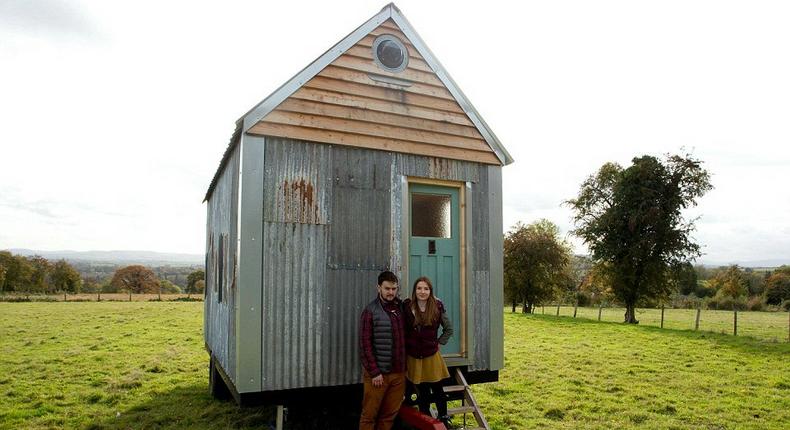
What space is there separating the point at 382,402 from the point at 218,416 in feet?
13.6

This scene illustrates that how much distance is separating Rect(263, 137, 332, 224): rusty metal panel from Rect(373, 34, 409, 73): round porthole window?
1541mm

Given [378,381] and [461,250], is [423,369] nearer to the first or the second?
[378,381]

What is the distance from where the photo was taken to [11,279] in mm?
55812

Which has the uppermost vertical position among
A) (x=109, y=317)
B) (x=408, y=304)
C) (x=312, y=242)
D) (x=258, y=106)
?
(x=258, y=106)

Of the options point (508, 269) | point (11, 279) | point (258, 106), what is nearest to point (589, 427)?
point (258, 106)

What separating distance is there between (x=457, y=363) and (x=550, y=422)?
103 inches

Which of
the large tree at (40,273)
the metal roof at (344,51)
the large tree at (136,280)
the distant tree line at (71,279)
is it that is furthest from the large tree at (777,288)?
the large tree at (40,273)

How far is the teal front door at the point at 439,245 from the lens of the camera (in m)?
7.79

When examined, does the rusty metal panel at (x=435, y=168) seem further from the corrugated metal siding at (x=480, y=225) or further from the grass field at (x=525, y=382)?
the grass field at (x=525, y=382)

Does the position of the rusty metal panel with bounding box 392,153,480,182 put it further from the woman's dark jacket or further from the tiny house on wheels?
the woman's dark jacket

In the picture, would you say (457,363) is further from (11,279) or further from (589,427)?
(11,279)

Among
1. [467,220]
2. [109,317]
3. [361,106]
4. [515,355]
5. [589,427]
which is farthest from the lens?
[109,317]

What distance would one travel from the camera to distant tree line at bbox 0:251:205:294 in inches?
2147

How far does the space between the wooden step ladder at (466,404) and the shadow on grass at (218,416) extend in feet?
5.82
